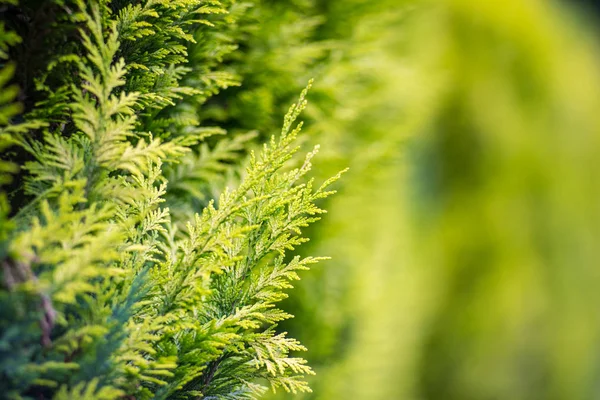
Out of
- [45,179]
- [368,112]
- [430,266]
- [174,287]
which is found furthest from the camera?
[430,266]

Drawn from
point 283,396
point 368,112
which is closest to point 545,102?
point 368,112

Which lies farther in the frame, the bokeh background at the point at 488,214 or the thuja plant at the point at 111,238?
the bokeh background at the point at 488,214

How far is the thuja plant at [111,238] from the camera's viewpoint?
988 mm

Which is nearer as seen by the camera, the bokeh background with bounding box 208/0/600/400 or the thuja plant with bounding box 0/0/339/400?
the thuja plant with bounding box 0/0/339/400

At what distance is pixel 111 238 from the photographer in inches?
40.3

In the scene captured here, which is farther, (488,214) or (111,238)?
(488,214)

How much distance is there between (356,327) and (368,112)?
5.34 feet

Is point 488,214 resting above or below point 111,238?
below

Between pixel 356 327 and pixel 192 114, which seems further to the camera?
pixel 356 327

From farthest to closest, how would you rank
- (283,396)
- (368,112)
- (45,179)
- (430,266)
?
(430,266)
(368,112)
(283,396)
(45,179)

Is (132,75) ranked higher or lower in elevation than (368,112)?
higher

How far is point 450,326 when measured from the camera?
19.0ft

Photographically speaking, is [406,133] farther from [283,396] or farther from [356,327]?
[283,396]

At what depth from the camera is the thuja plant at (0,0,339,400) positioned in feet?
3.24
